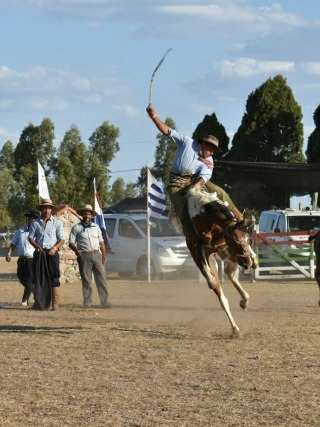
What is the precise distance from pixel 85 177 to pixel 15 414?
48132 millimetres

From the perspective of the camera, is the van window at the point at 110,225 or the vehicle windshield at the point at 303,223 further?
the van window at the point at 110,225

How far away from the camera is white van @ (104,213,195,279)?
2984 cm

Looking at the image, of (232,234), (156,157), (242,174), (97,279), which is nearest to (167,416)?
(232,234)

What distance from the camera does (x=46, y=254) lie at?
767 inches

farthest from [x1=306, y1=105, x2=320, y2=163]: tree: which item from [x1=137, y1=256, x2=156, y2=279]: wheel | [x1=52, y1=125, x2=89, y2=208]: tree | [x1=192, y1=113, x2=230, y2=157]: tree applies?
[x1=52, y1=125, x2=89, y2=208]: tree

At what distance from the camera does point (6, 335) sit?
14.2m

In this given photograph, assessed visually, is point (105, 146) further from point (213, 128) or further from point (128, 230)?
point (128, 230)

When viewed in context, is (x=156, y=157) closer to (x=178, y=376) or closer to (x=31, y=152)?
(x=31, y=152)

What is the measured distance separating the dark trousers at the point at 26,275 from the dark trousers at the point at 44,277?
764mm

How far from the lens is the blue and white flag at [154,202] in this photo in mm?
27981


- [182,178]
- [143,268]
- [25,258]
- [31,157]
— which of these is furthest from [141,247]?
[31,157]

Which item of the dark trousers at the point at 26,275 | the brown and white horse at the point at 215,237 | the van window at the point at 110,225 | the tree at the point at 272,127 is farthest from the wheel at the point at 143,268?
the brown and white horse at the point at 215,237

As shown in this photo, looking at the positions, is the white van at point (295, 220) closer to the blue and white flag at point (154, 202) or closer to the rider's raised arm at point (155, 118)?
the blue and white flag at point (154, 202)

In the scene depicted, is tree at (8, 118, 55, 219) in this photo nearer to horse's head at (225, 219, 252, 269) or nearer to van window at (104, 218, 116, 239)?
van window at (104, 218, 116, 239)
